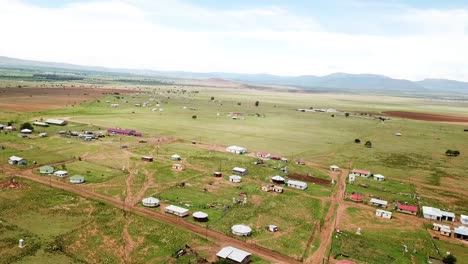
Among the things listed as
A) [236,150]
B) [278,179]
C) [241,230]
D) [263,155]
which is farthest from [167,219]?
[236,150]

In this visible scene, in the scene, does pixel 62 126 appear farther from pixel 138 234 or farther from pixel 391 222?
pixel 391 222

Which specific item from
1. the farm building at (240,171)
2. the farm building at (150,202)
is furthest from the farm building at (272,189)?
the farm building at (150,202)

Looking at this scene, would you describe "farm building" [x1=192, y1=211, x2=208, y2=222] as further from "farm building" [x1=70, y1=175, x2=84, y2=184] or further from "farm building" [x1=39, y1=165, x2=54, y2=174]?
"farm building" [x1=39, y1=165, x2=54, y2=174]

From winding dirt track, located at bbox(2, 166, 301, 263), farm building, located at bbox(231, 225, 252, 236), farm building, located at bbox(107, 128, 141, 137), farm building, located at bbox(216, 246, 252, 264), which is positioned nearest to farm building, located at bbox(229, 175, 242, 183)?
winding dirt track, located at bbox(2, 166, 301, 263)

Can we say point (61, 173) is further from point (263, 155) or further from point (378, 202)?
point (378, 202)

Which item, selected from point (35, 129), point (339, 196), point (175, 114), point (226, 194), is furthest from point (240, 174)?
point (175, 114)
